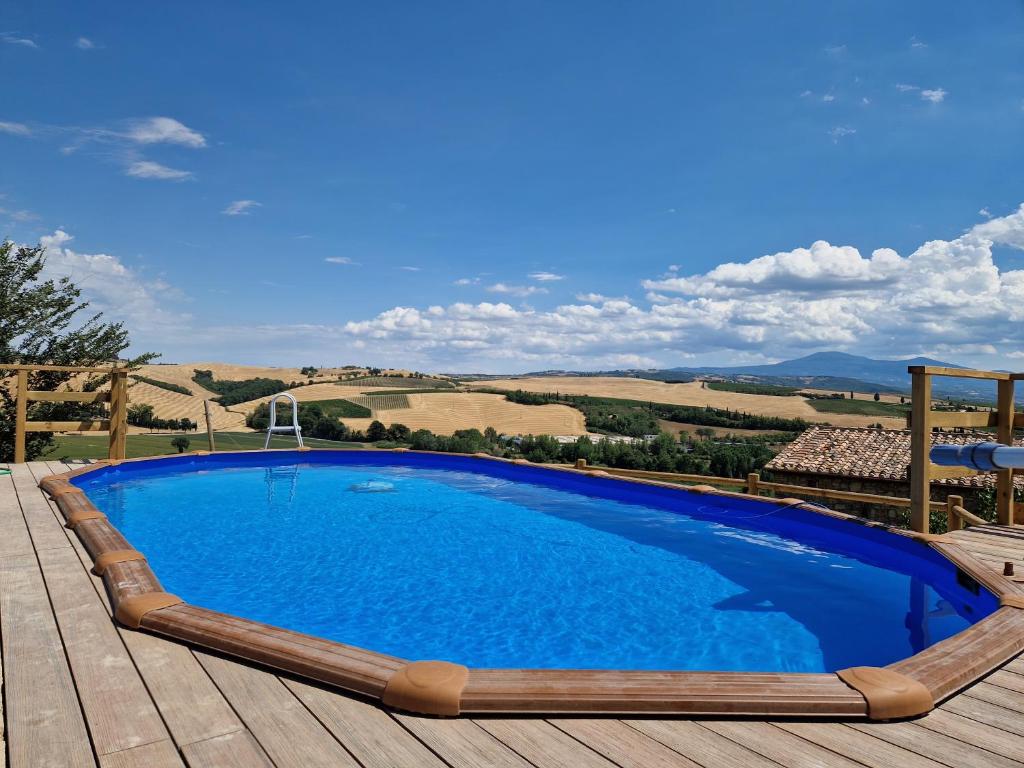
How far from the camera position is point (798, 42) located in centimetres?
1021

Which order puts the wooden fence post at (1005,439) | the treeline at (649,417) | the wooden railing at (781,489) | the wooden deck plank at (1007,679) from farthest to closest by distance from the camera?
the treeline at (649,417), the wooden railing at (781,489), the wooden fence post at (1005,439), the wooden deck plank at (1007,679)

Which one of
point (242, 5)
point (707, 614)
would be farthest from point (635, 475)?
point (242, 5)

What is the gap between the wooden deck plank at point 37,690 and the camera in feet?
5.93

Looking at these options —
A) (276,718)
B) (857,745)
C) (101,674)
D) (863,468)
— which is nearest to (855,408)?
(863,468)

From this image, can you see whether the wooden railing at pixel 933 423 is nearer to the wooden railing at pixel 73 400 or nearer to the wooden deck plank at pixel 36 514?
the wooden deck plank at pixel 36 514

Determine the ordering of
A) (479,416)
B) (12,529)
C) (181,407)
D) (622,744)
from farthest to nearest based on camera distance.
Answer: (181,407)
(479,416)
(12,529)
(622,744)

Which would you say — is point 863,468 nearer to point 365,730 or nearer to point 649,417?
point 365,730

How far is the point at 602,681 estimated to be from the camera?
7.23 ft

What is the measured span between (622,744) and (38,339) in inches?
499

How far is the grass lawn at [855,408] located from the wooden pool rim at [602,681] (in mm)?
48047

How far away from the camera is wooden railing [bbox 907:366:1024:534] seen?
5.20 m

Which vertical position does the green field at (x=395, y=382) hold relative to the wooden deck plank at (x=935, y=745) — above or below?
above

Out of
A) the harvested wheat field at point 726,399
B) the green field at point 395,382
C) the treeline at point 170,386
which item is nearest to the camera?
the harvested wheat field at point 726,399

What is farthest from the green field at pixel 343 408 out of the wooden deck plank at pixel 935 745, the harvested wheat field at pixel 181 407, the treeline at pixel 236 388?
the wooden deck plank at pixel 935 745
